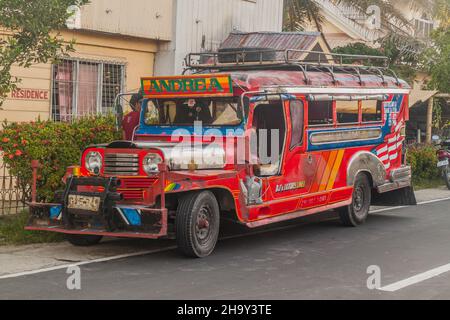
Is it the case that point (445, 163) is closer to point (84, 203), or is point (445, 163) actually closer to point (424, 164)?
point (424, 164)

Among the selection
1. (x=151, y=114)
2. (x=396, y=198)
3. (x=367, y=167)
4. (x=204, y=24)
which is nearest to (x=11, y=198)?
(x=151, y=114)

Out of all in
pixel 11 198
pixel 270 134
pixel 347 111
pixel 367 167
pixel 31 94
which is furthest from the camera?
pixel 31 94

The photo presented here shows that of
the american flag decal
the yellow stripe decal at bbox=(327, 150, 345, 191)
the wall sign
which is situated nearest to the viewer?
the yellow stripe decal at bbox=(327, 150, 345, 191)

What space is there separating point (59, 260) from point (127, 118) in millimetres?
2860

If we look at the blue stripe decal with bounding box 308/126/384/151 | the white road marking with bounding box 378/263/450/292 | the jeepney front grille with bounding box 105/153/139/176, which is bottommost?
the white road marking with bounding box 378/263/450/292

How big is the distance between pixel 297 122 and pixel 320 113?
0.69 m

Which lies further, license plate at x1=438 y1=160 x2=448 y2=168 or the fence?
license plate at x1=438 y1=160 x2=448 y2=168

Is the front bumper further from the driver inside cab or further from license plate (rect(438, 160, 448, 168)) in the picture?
license plate (rect(438, 160, 448, 168))

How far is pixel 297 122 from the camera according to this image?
10.6 metres

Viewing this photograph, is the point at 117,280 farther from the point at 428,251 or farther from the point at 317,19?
the point at 317,19

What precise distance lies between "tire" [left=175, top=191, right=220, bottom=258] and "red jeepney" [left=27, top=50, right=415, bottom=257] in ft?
0.04

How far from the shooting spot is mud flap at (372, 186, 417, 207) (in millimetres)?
13359

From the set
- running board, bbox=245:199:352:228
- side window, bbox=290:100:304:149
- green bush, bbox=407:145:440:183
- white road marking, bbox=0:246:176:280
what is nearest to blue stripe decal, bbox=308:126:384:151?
side window, bbox=290:100:304:149
